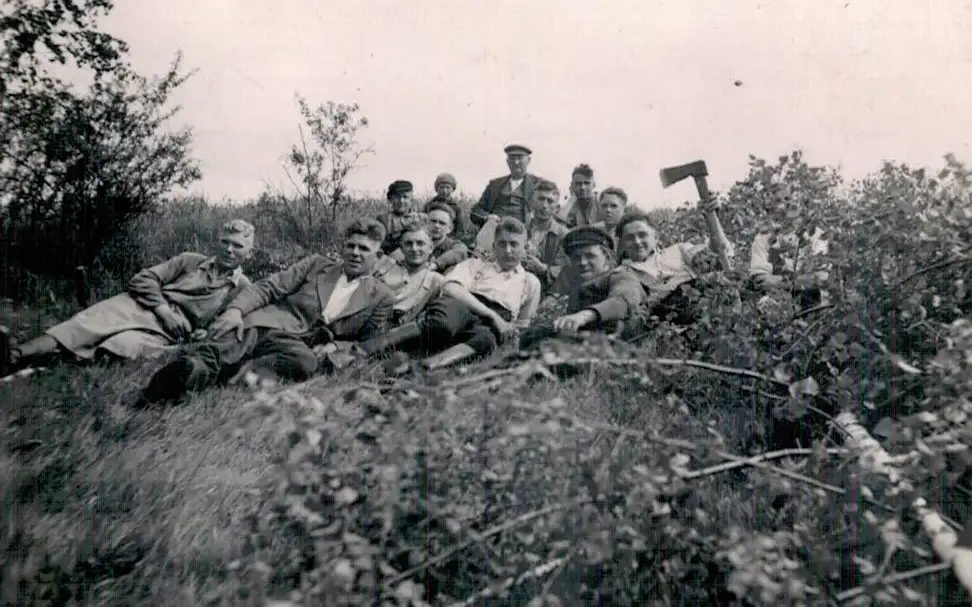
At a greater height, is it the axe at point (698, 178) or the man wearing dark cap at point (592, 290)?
the axe at point (698, 178)

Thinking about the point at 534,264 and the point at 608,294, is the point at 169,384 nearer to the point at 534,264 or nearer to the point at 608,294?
the point at 608,294

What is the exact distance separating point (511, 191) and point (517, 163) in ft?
1.18

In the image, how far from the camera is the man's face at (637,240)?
16.2ft

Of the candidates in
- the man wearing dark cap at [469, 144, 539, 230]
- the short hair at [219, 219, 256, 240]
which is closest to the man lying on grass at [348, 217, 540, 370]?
the short hair at [219, 219, 256, 240]

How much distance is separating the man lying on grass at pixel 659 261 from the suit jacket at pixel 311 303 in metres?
1.92

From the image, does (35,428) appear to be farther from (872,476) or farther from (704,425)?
(872,476)

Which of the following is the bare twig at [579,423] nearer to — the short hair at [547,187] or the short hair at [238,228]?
the short hair at [238,228]

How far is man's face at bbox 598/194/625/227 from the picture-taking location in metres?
6.34

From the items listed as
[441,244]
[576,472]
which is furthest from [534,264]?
[576,472]

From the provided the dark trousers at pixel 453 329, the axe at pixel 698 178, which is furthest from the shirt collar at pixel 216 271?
the axe at pixel 698 178

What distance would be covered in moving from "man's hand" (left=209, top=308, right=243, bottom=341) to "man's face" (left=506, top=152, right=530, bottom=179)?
4445 mm

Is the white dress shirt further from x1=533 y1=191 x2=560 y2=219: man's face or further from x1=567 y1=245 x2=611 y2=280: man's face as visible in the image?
x1=533 y1=191 x2=560 y2=219: man's face

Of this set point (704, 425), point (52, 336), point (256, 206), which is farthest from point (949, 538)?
point (256, 206)

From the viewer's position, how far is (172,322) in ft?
16.1
